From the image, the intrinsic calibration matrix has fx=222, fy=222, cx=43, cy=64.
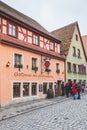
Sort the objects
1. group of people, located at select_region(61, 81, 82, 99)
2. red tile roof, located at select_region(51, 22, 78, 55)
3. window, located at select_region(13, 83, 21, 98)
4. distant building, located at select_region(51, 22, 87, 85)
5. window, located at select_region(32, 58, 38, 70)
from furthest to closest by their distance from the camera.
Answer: red tile roof, located at select_region(51, 22, 78, 55), distant building, located at select_region(51, 22, 87, 85), group of people, located at select_region(61, 81, 82, 99), window, located at select_region(32, 58, 38, 70), window, located at select_region(13, 83, 21, 98)

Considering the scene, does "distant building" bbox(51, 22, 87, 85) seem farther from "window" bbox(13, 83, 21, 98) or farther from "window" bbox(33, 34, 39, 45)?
"window" bbox(13, 83, 21, 98)

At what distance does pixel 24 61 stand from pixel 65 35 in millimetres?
14390

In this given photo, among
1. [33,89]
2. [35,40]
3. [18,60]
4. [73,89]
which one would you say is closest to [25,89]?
[33,89]

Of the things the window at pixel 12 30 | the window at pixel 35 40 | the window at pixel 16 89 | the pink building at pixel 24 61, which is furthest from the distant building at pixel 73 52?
the window at pixel 12 30

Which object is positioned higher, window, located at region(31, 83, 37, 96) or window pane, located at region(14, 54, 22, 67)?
window pane, located at region(14, 54, 22, 67)

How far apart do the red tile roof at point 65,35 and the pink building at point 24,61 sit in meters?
4.18

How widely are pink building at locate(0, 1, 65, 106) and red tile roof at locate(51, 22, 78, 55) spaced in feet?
13.7

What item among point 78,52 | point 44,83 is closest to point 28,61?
point 44,83

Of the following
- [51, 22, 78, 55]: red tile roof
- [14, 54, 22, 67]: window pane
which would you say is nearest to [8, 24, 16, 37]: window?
[14, 54, 22, 67]: window pane

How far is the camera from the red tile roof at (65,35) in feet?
101

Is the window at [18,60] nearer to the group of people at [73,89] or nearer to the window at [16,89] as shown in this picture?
the window at [16,89]

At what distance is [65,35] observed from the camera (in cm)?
3316

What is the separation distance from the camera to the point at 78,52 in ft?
113

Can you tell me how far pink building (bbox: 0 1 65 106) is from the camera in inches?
704
